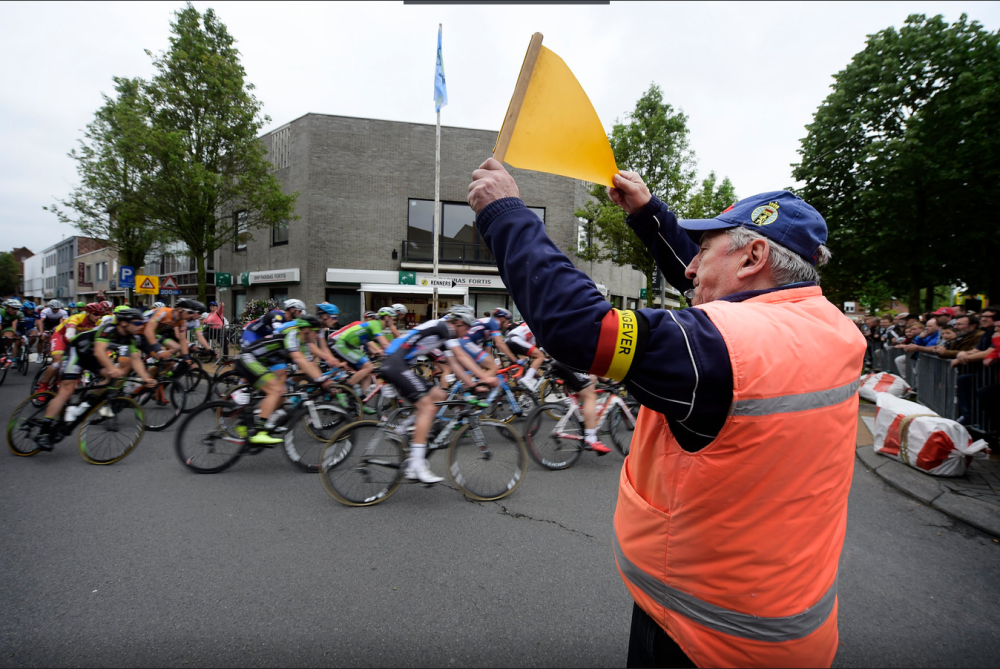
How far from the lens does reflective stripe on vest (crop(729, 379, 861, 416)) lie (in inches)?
38.0

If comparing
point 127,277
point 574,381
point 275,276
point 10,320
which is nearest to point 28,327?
point 10,320

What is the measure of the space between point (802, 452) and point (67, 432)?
311 inches

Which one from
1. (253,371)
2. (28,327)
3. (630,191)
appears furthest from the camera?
(28,327)

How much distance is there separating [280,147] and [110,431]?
22.4 m

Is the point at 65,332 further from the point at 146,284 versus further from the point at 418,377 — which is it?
the point at 146,284

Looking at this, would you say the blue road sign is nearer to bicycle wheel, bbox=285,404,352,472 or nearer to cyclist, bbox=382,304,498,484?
bicycle wheel, bbox=285,404,352,472

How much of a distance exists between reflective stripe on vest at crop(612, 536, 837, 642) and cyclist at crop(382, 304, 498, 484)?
3899 mm

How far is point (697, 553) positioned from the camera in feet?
3.76

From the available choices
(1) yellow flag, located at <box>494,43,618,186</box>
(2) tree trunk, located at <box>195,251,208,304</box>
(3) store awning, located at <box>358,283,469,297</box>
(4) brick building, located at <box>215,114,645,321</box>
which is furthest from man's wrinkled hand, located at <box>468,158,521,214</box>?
(3) store awning, located at <box>358,283,469,297</box>

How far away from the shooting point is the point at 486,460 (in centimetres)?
503

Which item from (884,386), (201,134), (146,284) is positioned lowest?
(884,386)

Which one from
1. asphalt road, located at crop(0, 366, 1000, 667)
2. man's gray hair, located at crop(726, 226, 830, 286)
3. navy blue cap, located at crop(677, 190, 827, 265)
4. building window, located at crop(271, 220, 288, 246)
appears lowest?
asphalt road, located at crop(0, 366, 1000, 667)

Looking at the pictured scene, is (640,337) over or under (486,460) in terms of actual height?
over

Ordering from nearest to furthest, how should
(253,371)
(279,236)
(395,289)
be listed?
(253,371) < (395,289) < (279,236)
